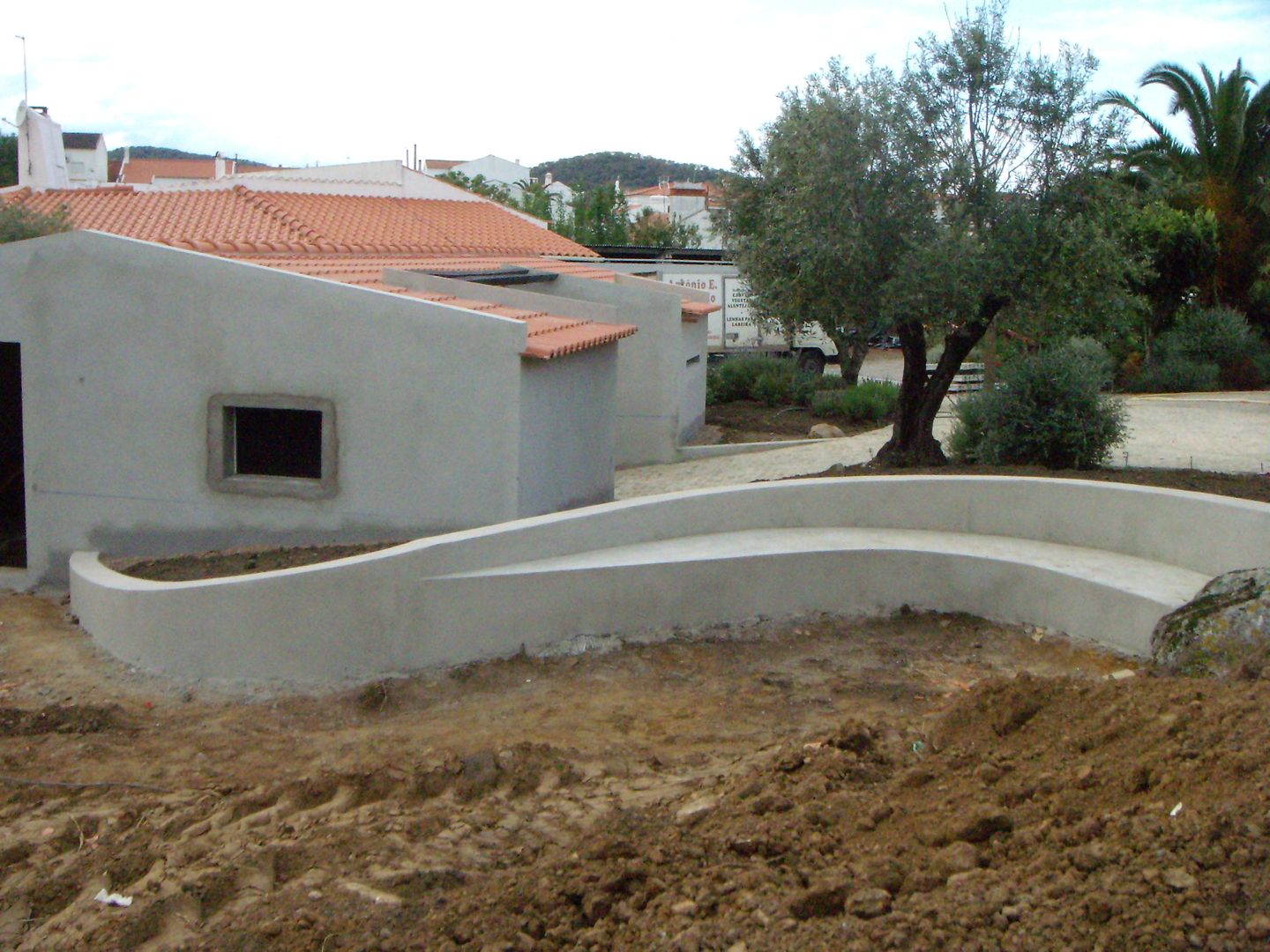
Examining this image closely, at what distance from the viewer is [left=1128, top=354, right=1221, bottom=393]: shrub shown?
23.1m

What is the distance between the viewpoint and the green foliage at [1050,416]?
10852 mm

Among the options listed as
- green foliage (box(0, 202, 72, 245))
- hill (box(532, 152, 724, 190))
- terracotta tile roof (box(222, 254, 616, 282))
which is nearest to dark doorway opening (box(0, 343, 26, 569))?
terracotta tile roof (box(222, 254, 616, 282))

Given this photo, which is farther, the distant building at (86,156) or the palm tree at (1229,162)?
the distant building at (86,156)

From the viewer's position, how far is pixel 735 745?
6.42 meters

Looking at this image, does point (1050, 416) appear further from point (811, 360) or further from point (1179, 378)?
point (811, 360)

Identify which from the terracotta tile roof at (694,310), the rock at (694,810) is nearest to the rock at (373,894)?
the rock at (694,810)

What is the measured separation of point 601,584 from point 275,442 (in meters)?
4.35

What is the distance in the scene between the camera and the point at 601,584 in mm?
8414

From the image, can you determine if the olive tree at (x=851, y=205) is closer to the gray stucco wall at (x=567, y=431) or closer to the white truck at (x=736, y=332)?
the gray stucco wall at (x=567, y=431)

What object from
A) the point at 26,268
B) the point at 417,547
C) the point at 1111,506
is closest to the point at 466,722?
the point at 417,547

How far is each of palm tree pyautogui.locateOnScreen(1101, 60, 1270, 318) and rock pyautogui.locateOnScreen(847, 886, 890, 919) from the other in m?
25.8

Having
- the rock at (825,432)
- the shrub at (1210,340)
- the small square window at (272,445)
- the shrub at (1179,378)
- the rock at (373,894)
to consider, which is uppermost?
the shrub at (1210,340)

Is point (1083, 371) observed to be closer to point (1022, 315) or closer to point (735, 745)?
point (1022, 315)

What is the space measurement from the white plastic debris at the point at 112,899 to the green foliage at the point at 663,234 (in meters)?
44.4
